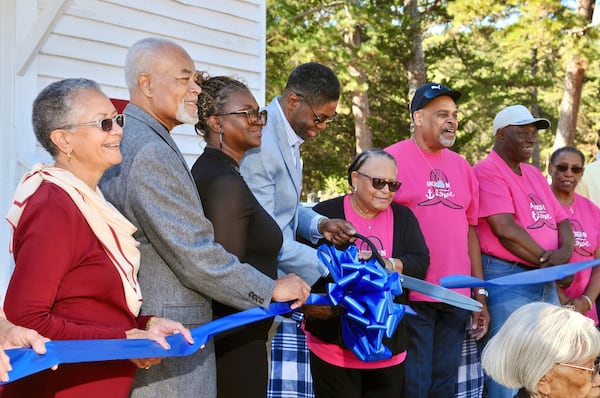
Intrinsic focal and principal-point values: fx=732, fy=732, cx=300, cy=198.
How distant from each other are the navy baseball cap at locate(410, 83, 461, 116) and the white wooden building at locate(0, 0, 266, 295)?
103 inches

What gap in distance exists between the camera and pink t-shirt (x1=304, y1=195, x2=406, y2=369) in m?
4.01

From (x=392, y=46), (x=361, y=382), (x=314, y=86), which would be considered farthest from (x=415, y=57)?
(x=361, y=382)

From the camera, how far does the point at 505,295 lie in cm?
487

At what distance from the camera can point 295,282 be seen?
314 cm

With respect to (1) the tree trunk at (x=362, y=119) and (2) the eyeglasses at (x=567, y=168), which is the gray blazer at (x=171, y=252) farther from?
(1) the tree trunk at (x=362, y=119)

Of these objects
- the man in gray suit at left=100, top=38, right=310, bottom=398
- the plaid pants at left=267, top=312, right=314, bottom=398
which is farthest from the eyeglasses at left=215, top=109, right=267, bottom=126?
the plaid pants at left=267, top=312, right=314, bottom=398

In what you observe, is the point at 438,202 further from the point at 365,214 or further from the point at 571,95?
the point at 571,95

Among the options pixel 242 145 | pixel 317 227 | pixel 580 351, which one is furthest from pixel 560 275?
pixel 242 145

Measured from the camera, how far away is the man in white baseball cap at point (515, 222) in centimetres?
485

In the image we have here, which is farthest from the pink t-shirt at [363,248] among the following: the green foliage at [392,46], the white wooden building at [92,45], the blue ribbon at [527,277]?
the green foliage at [392,46]

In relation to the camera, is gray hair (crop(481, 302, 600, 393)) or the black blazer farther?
the black blazer

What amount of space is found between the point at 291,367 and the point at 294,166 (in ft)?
5.51

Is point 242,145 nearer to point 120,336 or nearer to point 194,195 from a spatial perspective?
point 194,195

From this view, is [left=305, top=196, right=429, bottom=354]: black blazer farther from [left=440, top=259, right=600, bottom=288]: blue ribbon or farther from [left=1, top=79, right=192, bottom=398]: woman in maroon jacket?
[left=1, top=79, right=192, bottom=398]: woman in maroon jacket
